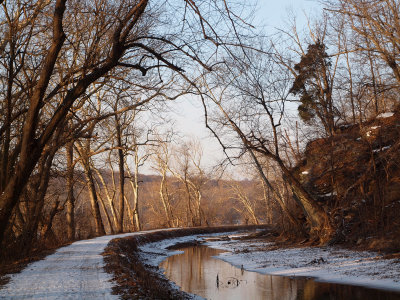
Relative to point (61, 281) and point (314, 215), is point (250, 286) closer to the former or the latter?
point (61, 281)

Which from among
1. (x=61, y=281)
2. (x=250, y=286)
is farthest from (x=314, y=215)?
(x=61, y=281)

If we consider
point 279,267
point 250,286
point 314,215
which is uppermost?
point 314,215

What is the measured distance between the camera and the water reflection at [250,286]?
1009cm

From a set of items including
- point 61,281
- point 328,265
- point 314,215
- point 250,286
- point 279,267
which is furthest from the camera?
point 314,215

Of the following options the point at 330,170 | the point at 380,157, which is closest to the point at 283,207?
the point at 330,170

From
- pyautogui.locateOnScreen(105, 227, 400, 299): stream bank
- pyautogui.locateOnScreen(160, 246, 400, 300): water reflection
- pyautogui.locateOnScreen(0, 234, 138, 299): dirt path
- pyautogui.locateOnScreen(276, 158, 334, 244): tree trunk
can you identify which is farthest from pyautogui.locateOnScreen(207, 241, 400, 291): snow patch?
pyautogui.locateOnScreen(0, 234, 138, 299): dirt path

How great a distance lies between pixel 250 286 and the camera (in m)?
11.8

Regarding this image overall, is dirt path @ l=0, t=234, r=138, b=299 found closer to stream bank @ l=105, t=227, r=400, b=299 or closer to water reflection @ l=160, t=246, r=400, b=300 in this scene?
stream bank @ l=105, t=227, r=400, b=299

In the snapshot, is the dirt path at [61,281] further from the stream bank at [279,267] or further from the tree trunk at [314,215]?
the tree trunk at [314,215]

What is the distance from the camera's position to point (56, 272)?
10.7 metres

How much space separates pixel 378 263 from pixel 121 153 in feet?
68.7

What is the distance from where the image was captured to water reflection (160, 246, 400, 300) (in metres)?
10.1

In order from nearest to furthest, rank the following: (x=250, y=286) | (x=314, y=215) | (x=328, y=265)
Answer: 1. (x=250, y=286)
2. (x=328, y=265)
3. (x=314, y=215)

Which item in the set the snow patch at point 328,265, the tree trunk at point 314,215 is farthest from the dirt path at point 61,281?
the tree trunk at point 314,215
